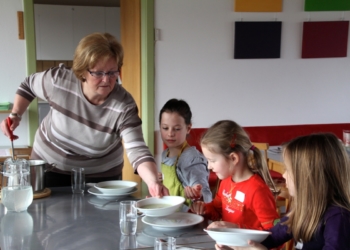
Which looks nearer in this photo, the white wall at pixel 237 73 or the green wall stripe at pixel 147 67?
the green wall stripe at pixel 147 67

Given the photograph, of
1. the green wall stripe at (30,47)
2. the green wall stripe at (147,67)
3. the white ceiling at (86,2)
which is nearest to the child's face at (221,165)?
the green wall stripe at (147,67)

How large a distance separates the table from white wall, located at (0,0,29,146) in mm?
1916

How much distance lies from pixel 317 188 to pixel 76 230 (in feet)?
2.52

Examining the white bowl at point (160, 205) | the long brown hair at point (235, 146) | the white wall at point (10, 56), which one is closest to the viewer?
the white bowl at point (160, 205)

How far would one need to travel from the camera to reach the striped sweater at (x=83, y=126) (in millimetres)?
1916

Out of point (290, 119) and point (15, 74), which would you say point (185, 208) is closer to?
point (15, 74)

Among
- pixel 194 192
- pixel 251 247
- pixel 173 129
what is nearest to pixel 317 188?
pixel 251 247

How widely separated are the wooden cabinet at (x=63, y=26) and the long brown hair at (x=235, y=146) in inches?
183

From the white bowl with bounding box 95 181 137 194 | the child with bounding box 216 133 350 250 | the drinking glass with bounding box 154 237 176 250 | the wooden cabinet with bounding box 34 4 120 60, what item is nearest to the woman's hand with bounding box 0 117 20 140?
the white bowl with bounding box 95 181 137 194

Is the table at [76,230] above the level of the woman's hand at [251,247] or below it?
below

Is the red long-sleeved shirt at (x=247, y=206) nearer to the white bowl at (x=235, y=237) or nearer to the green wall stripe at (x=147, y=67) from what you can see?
the white bowl at (x=235, y=237)

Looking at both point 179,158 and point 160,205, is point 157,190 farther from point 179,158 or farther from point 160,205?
point 179,158

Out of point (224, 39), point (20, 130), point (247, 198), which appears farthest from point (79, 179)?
point (224, 39)

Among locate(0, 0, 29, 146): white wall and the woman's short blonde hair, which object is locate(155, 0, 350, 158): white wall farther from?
the woman's short blonde hair
